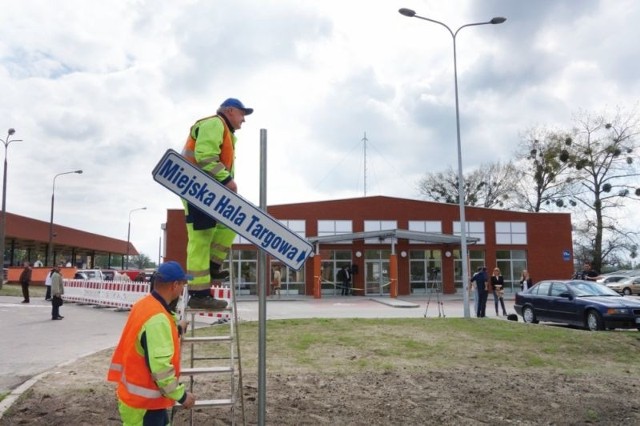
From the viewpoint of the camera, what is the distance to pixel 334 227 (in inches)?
1586

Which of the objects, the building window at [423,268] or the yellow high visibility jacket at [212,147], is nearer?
the yellow high visibility jacket at [212,147]

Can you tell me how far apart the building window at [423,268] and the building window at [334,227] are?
5.07m

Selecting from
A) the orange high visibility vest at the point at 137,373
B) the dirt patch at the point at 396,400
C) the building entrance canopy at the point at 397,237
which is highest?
the building entrance canopy at the point at 397,237

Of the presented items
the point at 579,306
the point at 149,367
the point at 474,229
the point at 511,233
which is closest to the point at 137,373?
the point at 149,367

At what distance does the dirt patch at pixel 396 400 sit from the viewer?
579 centimetres

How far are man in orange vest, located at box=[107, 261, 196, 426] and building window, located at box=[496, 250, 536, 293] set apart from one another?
40.9 m

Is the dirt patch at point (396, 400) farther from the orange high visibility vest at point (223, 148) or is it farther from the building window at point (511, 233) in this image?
the building window at point (511, 233)

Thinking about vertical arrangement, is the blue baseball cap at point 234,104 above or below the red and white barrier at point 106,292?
above

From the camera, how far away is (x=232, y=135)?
469cm

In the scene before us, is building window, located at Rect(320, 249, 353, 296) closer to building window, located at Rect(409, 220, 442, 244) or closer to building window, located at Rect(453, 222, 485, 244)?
building window, located at Rect(409, 220, 442, 244)

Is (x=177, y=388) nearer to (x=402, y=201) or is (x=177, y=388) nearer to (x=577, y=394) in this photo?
(x=577, y=394)

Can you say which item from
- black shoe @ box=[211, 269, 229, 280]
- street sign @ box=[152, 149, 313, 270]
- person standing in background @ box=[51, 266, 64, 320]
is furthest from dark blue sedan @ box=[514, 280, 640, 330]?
person standing in background @ box=[51, 266, 64, 320]

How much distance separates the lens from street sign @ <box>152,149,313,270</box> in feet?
10.9

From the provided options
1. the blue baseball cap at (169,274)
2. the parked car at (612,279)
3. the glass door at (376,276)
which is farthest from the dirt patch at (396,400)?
the parked car at (612,279)
